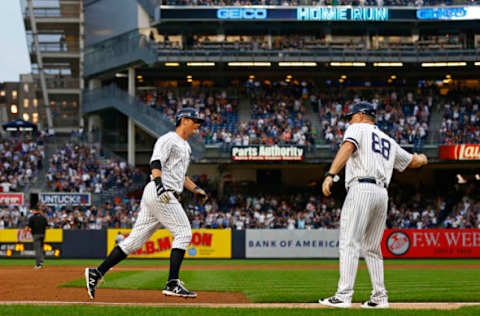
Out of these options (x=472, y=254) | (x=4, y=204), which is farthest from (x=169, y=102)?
(x=472, y=254)

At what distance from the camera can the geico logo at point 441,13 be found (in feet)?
127

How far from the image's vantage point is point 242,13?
38.9 metres

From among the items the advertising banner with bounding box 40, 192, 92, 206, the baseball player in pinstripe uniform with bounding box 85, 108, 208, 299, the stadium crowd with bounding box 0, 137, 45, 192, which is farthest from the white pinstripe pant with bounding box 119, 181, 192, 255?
the stadium crowd with bounding box 0, 137, 45, 192

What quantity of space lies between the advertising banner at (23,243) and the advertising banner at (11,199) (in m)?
3.73

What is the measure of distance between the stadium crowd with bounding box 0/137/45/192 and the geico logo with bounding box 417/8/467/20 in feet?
75.9

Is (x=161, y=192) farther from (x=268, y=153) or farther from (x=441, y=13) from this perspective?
(x=441, y=13)

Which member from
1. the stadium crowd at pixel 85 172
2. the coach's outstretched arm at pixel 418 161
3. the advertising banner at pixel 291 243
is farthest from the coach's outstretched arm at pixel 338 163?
the stadium crowd at pixel 85 172

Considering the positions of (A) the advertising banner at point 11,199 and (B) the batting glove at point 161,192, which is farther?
(A) the advertising banner at point 11,199

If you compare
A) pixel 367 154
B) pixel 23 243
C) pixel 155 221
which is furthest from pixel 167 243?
pixel 367 154

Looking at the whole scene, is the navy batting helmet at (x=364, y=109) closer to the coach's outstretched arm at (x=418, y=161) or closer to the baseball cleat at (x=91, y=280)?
the coach's outstretched arm at (x=418, y=161)

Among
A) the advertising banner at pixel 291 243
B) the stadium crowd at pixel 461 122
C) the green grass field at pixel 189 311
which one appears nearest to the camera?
the green grass field at pixel 189 311

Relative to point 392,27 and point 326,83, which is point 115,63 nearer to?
point 326,83

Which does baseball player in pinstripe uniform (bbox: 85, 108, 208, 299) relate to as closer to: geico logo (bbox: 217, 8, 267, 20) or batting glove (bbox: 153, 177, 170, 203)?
batting glove (bbox: 153, 177, 170, 203)

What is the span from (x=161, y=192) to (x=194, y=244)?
778 inches
